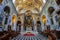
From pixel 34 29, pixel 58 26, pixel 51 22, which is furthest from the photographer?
pixel 34 29

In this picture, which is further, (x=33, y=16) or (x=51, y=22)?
(x=33, y=16)

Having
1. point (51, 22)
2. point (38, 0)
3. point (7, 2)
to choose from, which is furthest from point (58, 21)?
point (38, 0)

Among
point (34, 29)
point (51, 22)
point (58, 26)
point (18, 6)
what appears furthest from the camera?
point (18, 6)

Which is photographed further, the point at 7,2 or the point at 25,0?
the point at 25,0

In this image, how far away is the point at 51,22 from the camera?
18719 millimetres

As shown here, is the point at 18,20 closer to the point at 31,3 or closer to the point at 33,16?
the point at 33,16

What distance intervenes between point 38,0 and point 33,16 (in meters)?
4.87

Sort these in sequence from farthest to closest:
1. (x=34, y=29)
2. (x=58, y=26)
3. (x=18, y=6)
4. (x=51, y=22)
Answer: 1. (x=18, y=6)
2. (x=34, y=29)
3. (x=51, y=22)
4. (x=58, y=26)

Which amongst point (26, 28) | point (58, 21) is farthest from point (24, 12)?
point (58, 21)

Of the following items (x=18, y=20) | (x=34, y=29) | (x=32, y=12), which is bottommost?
(x=34, y=29)

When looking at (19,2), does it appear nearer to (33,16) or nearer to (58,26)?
(33,16)

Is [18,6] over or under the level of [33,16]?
over

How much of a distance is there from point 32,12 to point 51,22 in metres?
10.9

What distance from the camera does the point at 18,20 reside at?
27406 millimetres
